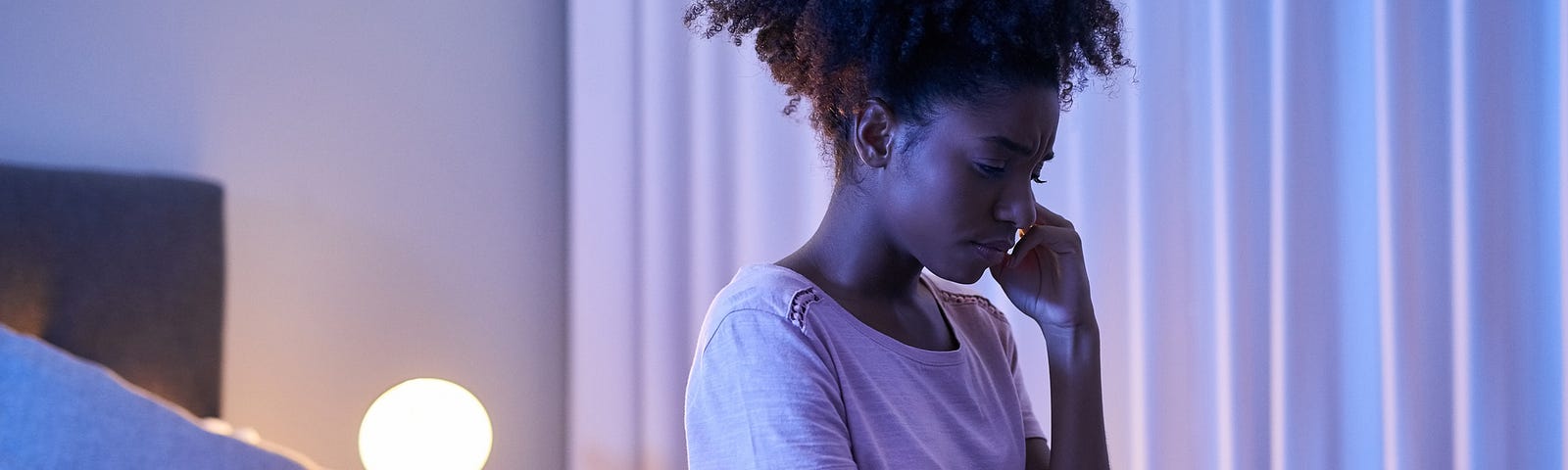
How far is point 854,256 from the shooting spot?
1089 mm

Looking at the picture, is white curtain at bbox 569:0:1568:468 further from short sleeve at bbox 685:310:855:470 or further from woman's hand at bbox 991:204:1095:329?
short sleeve at bbox 685:310:855:470

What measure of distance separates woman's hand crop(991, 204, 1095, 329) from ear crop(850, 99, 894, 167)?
264 millimetres

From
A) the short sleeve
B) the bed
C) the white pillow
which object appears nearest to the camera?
the white pillow

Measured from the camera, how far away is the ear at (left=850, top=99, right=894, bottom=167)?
3.50 feet

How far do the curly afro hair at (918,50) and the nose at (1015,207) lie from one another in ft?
0.29

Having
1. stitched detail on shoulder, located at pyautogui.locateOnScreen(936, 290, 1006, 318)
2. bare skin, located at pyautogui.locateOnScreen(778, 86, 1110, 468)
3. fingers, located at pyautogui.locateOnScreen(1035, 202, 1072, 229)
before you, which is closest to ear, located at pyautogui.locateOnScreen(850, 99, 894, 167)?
bare skin, located at pyautogui.locateOnScreen(778, 86, 1110, 468)

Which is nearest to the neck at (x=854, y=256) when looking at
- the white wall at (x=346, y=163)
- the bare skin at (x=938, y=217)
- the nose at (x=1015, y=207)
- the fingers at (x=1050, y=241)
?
the bare skin at (x=938, y=217)

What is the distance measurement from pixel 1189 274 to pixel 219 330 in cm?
164

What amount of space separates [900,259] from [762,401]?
27cm

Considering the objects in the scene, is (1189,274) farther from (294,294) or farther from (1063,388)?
(294,294)

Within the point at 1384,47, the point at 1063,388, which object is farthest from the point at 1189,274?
the point at 1063,388

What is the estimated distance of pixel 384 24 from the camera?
2.19m

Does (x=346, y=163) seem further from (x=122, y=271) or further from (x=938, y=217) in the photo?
(x=938, y=217)

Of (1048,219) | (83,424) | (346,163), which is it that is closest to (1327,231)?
(1048,219)
